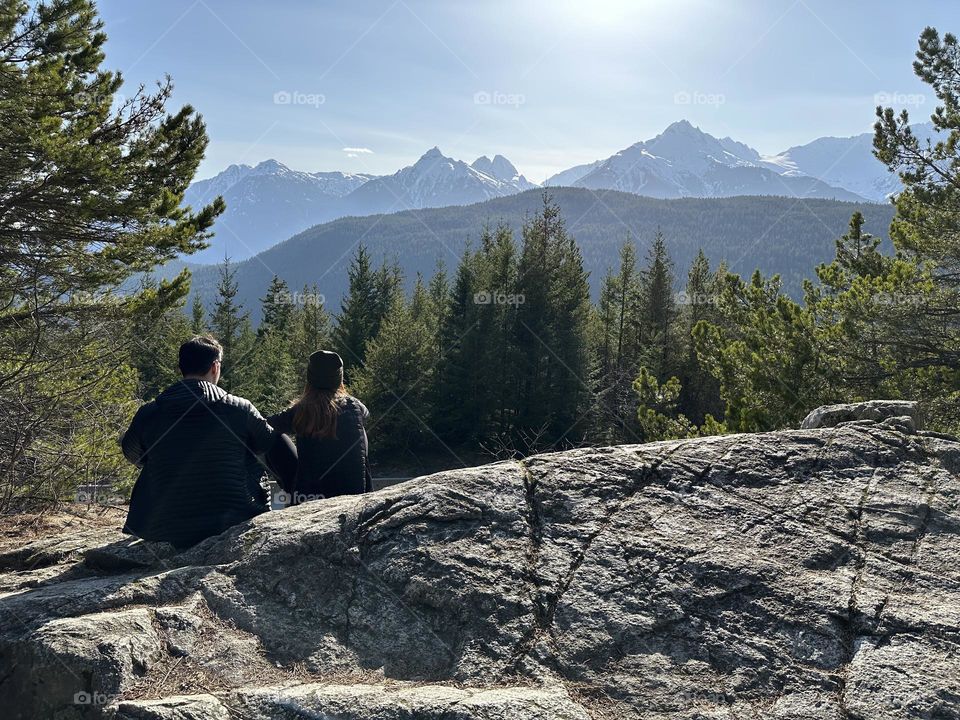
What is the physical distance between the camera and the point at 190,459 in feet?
15.0

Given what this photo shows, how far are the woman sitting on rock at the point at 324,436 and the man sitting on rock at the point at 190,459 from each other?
0.83 meters

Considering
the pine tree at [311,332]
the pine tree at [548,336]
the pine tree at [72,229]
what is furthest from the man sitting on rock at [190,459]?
the pine tree at [311,332]

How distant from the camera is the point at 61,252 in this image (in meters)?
10.2

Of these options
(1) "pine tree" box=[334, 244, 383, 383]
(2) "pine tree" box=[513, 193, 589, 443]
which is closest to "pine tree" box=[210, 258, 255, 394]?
(1) "pine tree" box=[334, 244, 383, 383]

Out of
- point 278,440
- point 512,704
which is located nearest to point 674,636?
point 512,704

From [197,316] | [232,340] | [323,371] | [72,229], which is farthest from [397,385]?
[323,371]

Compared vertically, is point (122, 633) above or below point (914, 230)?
below

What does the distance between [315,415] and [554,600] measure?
2667 millimetres

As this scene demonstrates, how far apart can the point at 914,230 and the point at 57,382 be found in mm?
16246

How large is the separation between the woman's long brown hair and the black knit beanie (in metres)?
0.05

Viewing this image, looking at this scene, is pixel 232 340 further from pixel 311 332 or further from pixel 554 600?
pixel 554 600

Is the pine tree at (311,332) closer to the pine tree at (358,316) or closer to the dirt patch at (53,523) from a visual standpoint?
the pine tree at (358,316)

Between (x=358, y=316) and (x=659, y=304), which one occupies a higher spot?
(x=659, y=304)

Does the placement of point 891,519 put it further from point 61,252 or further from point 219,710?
point 61,252
